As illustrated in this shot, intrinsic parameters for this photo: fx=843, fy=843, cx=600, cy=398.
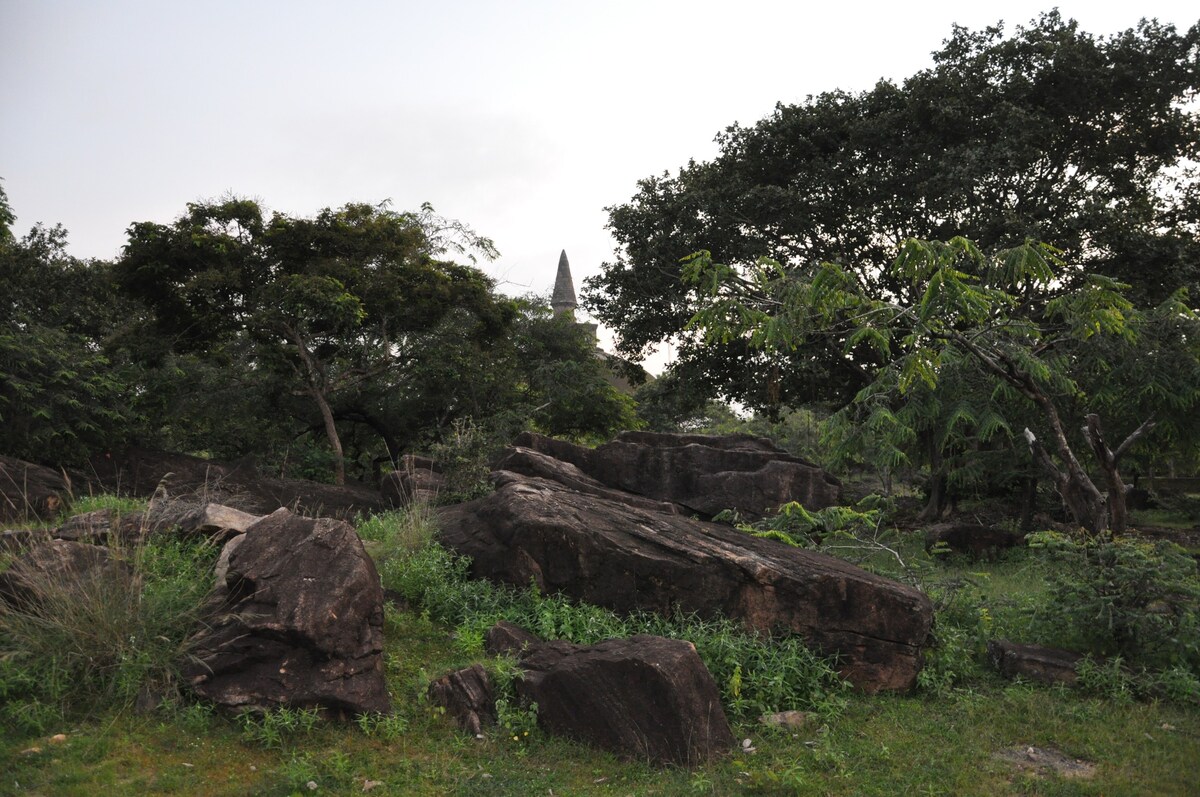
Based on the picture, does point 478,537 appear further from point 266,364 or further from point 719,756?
point 266,364

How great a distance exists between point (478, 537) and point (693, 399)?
13198 millimetres

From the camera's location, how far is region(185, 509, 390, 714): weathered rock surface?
19.0ft

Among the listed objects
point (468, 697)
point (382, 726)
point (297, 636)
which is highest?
point (297, 636)

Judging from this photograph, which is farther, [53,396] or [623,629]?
[53,396]

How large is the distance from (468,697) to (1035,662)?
15.6 feet

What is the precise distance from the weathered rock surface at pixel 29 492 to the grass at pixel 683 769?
6220 millimetres

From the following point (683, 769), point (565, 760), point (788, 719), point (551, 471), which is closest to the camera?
point (683, 769)

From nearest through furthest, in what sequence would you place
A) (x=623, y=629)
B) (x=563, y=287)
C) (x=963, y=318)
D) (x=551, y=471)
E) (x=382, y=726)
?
(x=382, y=726), (x=623, y=629), (x=963, y=318), (x=551, y=471), (x=563, y=287)

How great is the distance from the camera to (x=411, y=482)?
43.0 ft

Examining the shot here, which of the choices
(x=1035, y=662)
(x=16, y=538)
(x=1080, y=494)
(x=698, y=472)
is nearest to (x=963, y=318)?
(x=1080, y=494)

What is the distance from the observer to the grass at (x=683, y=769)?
5.14 m

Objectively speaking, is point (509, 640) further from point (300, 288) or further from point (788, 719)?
point (300, 288)

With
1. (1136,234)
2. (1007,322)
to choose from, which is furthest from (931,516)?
(1007,322)

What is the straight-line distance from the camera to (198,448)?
21.6m
